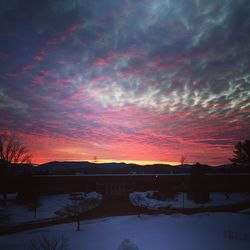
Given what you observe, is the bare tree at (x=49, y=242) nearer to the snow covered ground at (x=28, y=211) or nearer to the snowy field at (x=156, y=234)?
the snowy field at (x=156, y=234)

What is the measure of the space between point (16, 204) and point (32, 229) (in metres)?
16.7

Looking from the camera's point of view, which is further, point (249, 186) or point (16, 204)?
point (249, 186)

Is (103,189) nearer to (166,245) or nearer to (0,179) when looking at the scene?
(0,179)

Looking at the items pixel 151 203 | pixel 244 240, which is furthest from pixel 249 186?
pixel 244 240

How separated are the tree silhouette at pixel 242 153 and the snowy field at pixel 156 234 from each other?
37031 millimetres

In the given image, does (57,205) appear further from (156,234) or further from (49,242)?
(156,234)

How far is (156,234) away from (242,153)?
49906 mm

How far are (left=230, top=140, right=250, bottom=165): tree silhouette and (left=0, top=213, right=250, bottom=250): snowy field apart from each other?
37.0 metres

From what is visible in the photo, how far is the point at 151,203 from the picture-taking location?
4294 cm

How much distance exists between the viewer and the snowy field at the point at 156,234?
62.7 feet

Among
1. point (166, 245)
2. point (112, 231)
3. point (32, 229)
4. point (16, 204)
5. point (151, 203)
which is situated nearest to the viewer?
point (166, 245)

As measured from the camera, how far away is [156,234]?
22016mm

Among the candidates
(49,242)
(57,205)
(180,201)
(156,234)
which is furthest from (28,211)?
(180,201)

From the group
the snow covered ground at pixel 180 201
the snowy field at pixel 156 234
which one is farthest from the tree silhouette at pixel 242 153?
the snowy field at pixel 156 234
